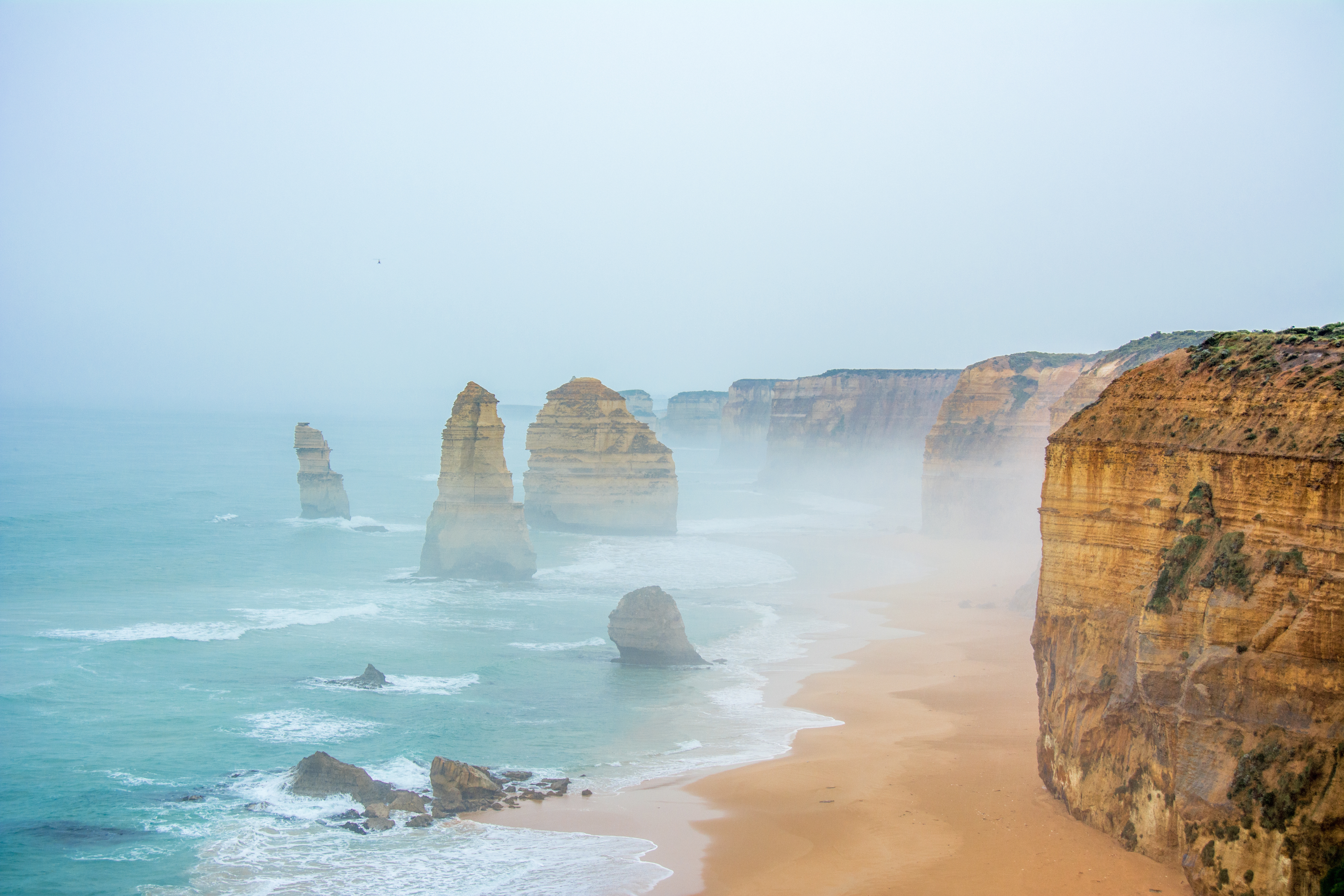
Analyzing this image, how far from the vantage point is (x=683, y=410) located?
171250 millimetres

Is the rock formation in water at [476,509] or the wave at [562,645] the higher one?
the rock formation in water at [476,509]

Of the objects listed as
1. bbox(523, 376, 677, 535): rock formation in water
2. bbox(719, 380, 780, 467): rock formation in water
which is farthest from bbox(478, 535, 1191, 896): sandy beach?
bbox(719, 380, 780, 467): rock formation in water

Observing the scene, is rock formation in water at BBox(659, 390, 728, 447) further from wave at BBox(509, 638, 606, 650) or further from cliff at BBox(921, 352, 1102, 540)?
wave at BBox(509, 638, 606, 650)

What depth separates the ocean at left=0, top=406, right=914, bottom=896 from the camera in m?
14.7

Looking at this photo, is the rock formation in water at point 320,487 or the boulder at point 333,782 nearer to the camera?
the boulder at point 333,782

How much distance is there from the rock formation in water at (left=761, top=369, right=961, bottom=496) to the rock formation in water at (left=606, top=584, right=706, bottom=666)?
5956 centimetres

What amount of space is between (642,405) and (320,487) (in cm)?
9293

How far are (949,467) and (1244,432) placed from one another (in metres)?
44.2

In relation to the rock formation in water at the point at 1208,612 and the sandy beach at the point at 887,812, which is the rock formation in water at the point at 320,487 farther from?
the rock formation in water at the point at 1208,612

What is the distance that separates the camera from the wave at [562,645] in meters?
28.8

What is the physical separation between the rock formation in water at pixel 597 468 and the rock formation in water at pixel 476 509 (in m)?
13.9

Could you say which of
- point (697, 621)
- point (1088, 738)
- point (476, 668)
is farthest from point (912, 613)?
point (1088, 738)

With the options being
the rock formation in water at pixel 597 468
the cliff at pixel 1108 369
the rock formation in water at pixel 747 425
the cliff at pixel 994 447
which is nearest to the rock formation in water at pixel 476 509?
the rock formation in water at pixel 597 468

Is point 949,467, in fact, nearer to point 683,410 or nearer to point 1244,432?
point 1244,432
